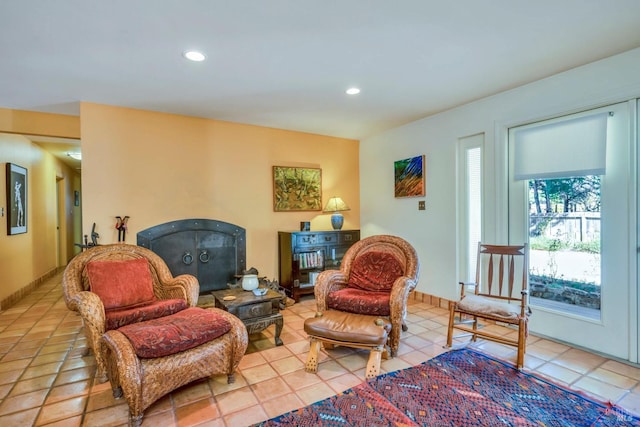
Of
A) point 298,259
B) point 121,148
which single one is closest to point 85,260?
point 121,148

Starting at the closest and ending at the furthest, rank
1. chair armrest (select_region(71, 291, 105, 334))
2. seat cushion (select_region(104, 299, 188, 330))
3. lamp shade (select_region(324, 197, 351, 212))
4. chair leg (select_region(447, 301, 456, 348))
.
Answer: chair armrest (select_region(71, 291, 105, 334))
seat cushion (select_region(104, 299, 188, 330))
chair leg (select_region(447, 301, 456, 348))
lamp shade (select_region(324, 197, 351, 212))

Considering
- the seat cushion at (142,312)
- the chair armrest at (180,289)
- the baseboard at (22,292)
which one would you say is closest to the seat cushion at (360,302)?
the chair armrest at (180,289)

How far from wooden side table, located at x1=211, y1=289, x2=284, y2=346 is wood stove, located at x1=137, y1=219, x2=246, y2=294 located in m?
1.23

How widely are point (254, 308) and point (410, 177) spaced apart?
9.10ft

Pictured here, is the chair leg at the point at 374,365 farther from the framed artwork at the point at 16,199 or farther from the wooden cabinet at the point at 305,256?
the framed artwork at the point at 16,199

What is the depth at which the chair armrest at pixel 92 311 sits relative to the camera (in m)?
2.14

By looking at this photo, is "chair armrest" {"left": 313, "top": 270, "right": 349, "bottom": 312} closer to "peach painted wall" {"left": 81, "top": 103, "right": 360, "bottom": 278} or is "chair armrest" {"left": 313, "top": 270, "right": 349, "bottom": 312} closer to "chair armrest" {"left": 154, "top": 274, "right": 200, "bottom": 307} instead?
"chair armrest" {"left": 154, "top": 274, "right": 200, "bottom": 307}

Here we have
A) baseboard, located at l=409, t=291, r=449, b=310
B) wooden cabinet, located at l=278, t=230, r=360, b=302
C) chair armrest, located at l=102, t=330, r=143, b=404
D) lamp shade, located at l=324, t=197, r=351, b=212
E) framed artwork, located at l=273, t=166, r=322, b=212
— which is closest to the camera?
chair armrest, located at l=102, t=330, r=143, b=404

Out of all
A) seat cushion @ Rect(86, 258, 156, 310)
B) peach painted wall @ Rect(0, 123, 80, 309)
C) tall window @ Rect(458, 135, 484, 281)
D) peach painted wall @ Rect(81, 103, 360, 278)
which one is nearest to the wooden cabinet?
peach painted wall @ Rect(81, 103, 360, 278)

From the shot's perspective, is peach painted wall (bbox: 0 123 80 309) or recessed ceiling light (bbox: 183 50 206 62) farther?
peach painted wall (bbox: 0 123 80 309)

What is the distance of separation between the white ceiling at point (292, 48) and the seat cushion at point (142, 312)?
1.98 meters

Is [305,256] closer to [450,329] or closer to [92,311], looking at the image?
[450,329]

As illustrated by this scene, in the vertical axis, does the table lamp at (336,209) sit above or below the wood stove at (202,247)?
above

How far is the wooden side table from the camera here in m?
2.71
